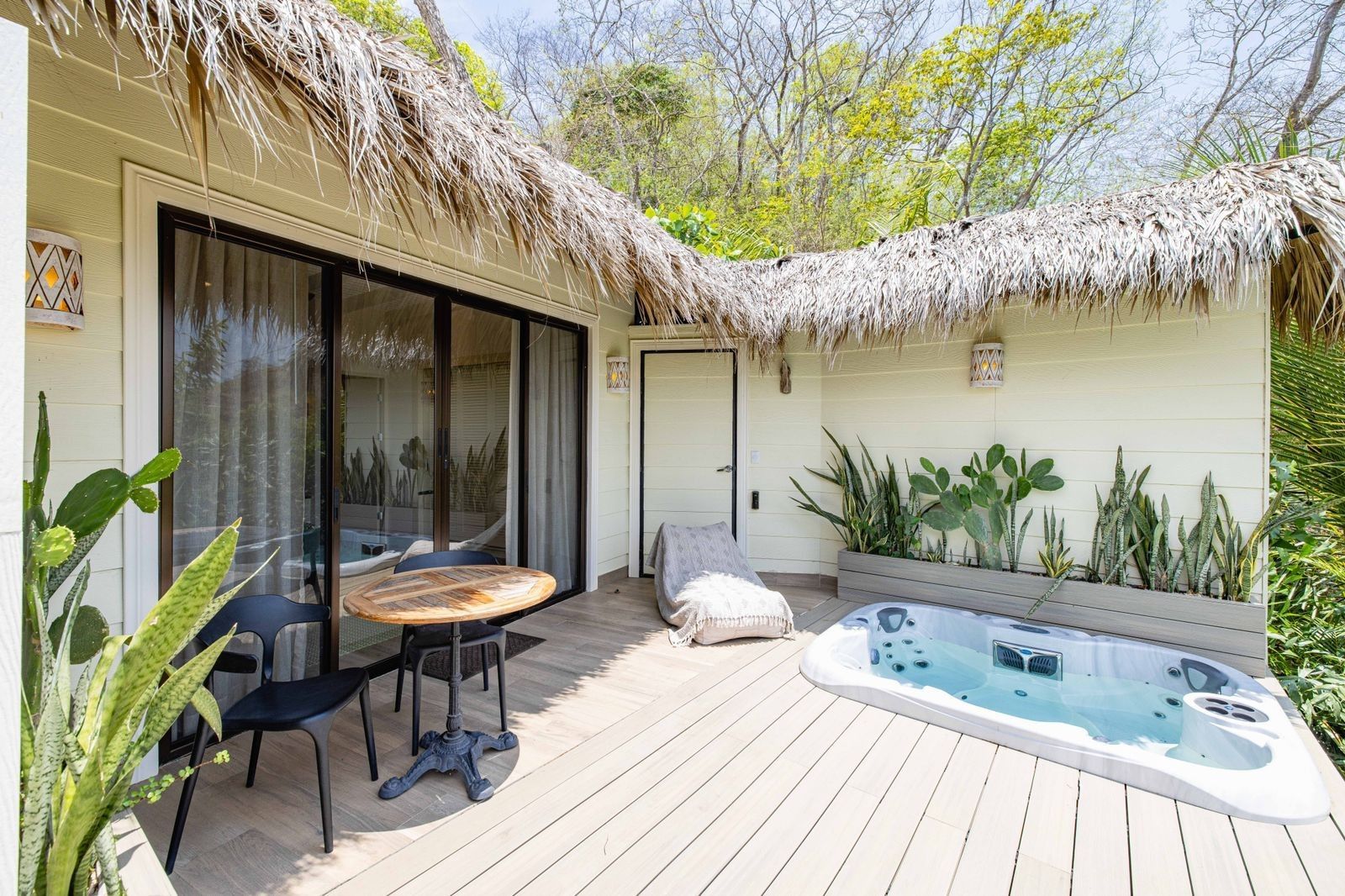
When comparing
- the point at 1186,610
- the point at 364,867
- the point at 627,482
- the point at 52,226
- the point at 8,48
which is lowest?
the point at 364,867

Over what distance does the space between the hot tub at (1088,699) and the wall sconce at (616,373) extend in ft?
8.46

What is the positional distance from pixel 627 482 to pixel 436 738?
3130 mm

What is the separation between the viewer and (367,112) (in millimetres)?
1932

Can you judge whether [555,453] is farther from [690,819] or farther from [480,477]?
[690,819]

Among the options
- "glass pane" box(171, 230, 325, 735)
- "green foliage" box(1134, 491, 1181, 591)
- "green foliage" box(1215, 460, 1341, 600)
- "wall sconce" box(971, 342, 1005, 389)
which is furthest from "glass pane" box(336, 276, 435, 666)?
"green foliage" box(1215, 460, 1341, 600)

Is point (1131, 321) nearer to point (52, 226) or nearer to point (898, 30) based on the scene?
point (52, 226)

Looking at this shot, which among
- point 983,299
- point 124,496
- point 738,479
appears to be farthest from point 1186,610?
point 124,496

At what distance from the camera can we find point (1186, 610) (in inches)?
134

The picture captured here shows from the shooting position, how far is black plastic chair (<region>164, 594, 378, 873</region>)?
181 centimetres

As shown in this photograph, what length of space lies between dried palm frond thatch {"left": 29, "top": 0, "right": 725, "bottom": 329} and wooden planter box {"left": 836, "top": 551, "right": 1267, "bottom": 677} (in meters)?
2.93

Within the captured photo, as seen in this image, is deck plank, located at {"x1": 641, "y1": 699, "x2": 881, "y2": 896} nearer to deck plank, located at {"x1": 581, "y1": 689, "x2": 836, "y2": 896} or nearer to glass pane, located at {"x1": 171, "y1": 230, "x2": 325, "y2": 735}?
deck plank, located at {"x1": 581, "y1": 689, "x2": 836, "y2": 896}

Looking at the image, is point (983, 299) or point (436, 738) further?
point (983, 299)

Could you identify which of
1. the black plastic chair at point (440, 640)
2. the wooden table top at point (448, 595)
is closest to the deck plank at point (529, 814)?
the black plastic chair at point (440, 640)

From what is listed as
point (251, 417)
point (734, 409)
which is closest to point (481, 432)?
point (251, 417)
